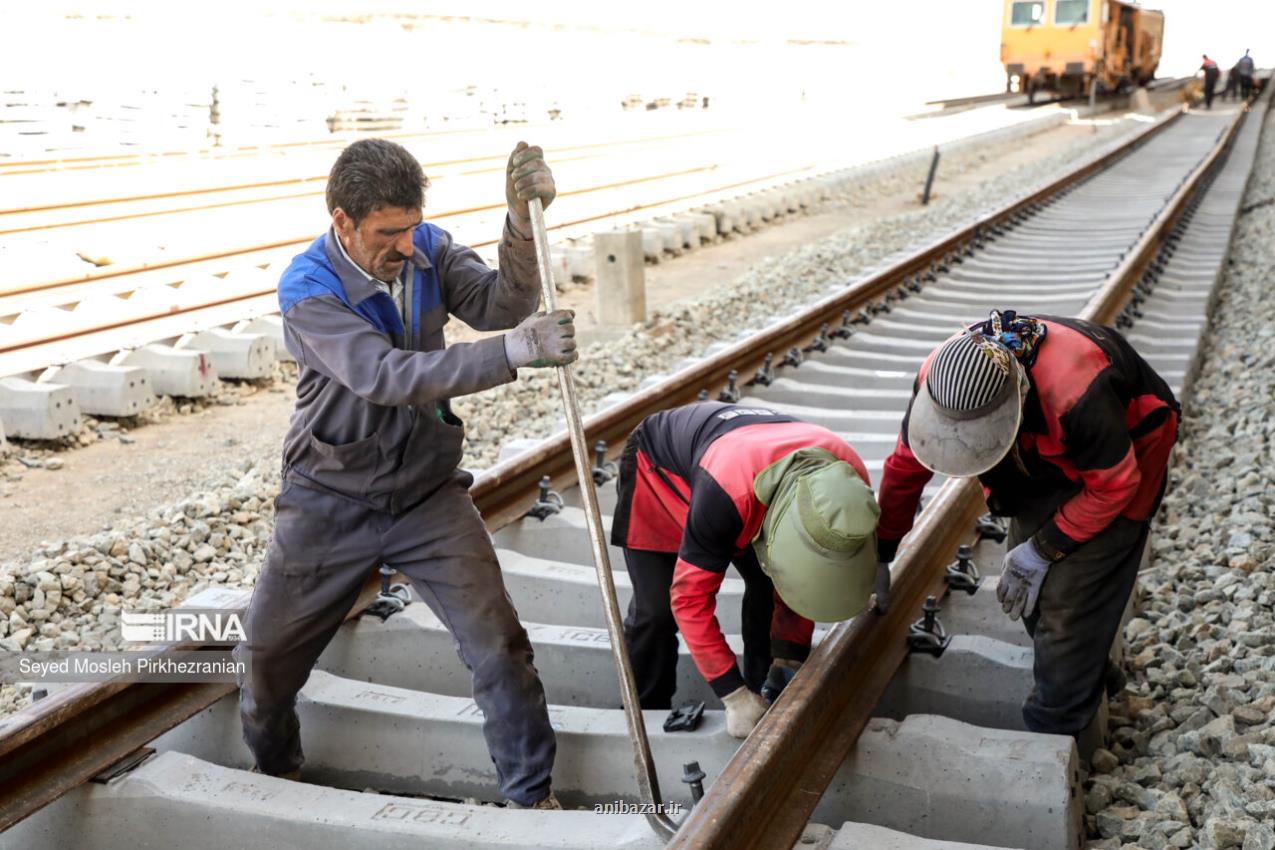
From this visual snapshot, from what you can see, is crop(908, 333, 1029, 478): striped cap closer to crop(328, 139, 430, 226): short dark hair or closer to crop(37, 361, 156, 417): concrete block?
crop(328, 139, 430, 226): short dark hair

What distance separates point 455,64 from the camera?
3070 cm

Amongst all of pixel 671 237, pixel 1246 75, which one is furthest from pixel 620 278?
pixel 1246 75

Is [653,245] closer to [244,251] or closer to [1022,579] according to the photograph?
[244,251]

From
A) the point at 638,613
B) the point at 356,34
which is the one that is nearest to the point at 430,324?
the point at 638,613

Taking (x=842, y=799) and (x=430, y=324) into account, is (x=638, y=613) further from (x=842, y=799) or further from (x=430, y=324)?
(x=430, y=324)

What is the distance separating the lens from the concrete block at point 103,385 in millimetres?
6973

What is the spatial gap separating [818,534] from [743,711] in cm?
60

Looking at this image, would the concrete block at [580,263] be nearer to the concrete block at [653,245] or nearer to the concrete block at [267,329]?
the concrete block at [653,245]

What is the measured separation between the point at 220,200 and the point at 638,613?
39.8ft

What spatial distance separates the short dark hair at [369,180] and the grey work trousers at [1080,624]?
1.94 m

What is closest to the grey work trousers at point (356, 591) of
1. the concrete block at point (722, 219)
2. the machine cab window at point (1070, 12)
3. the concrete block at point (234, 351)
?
the concrete block at point (234, 351)

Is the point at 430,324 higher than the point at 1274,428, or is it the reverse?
the point at 430,324

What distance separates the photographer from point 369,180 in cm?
297

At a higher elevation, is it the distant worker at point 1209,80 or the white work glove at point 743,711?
the distant worker at point 1209,80
